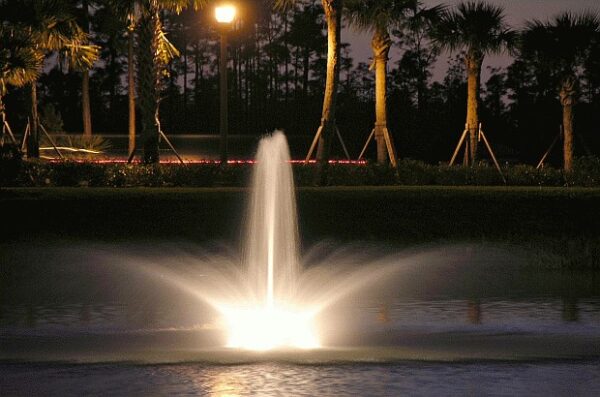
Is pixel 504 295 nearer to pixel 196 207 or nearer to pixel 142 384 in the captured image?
pixel 142 384

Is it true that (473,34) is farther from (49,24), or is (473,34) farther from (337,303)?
(337,303)

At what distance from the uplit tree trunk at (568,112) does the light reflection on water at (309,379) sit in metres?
29.7

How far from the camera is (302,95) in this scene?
97000mm

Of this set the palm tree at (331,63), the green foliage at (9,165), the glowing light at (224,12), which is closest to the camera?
the glowing light at (224,12)

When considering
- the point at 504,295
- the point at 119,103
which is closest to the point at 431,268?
the point at 504,295

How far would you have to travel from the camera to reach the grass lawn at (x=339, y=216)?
2244cm

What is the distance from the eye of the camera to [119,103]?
9331 centimetres

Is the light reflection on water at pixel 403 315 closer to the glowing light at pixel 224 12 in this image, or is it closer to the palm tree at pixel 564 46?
the glowing light at pixel 224 12

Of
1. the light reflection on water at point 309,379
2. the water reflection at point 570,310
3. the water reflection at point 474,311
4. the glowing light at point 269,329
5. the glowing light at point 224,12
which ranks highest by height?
the glowing light at point 224,12

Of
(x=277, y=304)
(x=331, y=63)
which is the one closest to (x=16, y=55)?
(x=331, y=63)

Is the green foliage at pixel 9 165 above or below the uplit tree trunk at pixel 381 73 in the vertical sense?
below

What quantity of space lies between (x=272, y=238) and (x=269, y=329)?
6.30 metres

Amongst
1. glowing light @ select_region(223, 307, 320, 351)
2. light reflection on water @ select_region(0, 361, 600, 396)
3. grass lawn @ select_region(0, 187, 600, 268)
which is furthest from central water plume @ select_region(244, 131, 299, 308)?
light reflection on water @ select_region(0, 361, 600, 396)

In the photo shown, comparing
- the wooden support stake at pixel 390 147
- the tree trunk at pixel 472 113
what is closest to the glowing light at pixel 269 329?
the wooden support stake at pixel 390 147
